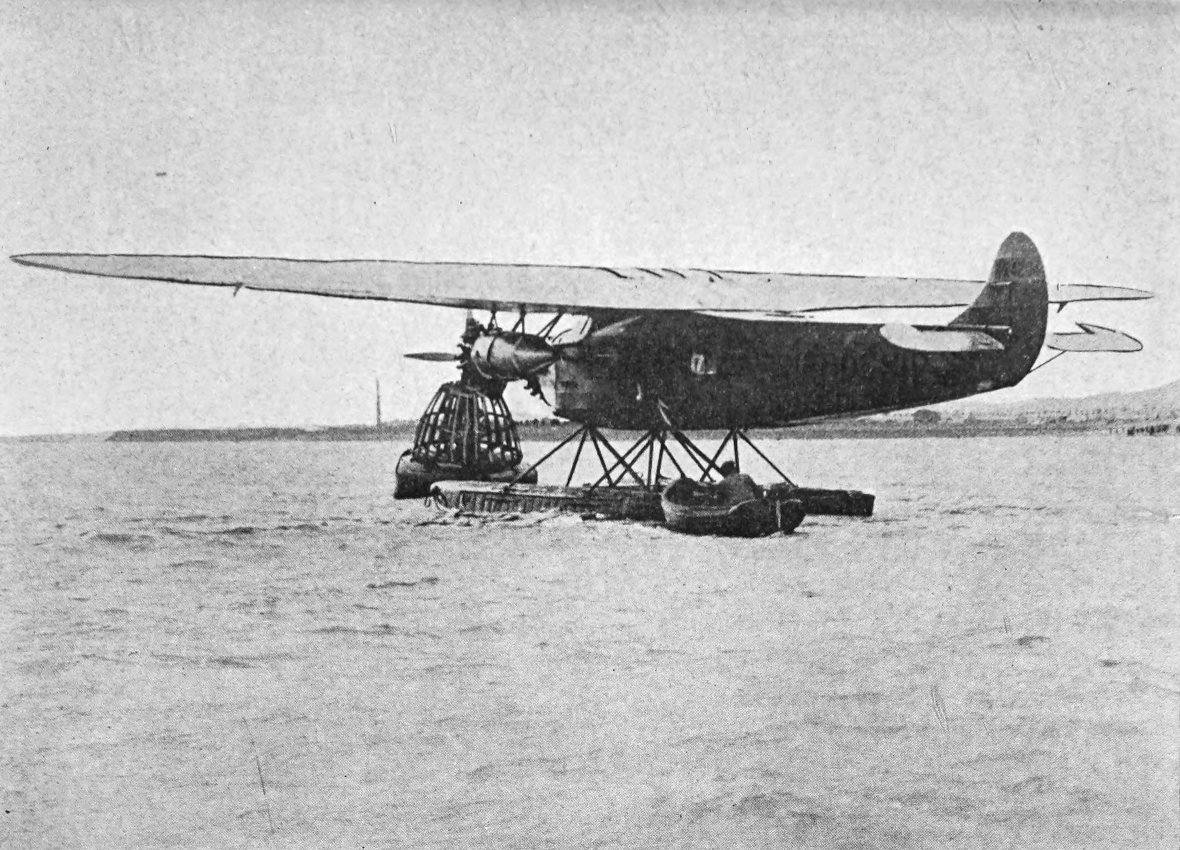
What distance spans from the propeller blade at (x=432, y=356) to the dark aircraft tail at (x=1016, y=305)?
4962 millimetres

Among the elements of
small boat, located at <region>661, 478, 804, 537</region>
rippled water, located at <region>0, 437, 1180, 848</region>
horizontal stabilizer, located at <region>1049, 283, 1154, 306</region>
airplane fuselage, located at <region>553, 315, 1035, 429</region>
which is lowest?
rippled water, located at <region>0, 437, 1180, 848</region>

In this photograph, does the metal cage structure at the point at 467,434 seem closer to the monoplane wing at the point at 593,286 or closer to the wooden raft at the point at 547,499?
the wooden raft at the point at 547,499

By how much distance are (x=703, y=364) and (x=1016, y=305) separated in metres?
3.13

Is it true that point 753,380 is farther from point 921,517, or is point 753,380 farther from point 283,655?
point 283,655

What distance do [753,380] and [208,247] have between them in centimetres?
592

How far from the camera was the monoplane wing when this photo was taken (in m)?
6.43

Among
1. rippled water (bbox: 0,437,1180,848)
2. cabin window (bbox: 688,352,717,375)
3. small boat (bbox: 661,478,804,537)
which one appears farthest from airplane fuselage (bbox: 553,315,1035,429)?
rippled water (bbox: 0,437,1180,848)

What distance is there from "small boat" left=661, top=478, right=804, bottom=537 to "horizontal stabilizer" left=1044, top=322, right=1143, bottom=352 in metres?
2.87

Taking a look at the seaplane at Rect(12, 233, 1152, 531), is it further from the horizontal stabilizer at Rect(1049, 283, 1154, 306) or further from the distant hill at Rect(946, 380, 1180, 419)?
the distant hill at Rect(946, 380, 1180, 419)

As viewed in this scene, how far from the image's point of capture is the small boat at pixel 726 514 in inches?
371

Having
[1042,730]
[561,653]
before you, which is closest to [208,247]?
[561,653]

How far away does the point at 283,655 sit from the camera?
555 cm

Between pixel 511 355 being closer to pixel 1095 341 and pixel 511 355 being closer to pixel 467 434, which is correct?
pixel 467 434

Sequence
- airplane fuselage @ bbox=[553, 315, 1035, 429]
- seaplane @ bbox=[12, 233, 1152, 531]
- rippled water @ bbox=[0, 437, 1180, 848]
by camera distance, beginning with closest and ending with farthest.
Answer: rippled water @ bbox=[0, 437, 1180, 848], seaplane @ bbox=[12, 233, 1152, 531], airplane fuselage @ bbox=[553, 315, 1035, 429]
